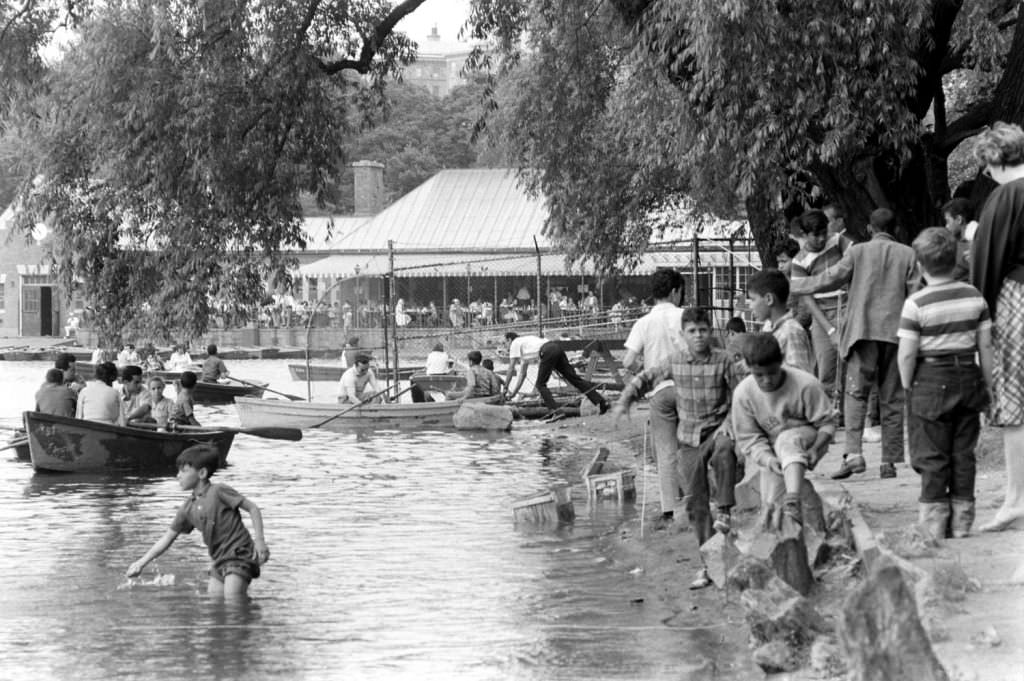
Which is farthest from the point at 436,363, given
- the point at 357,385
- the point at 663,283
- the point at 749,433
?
the point at 749,433

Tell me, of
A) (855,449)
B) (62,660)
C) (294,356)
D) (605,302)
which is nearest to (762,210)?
(855,449)

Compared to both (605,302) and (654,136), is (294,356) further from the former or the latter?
(654,136)

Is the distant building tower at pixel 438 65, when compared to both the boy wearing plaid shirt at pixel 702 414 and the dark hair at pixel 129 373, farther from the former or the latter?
the boy wearing plaid shirt at pixel 702 414

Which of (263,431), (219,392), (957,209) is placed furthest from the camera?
(219,392)

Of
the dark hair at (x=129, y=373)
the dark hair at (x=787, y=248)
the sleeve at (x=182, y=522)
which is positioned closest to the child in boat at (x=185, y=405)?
the dark hair at (x=129, y=373)

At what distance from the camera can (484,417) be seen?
92.5ft

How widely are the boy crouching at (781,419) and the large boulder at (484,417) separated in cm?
1868

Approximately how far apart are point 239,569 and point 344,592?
968 mm

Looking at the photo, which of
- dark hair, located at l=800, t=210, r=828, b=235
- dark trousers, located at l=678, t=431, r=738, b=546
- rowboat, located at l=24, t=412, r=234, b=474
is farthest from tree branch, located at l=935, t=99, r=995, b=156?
rowboat, located at l=24, t=412, r=234, b=474

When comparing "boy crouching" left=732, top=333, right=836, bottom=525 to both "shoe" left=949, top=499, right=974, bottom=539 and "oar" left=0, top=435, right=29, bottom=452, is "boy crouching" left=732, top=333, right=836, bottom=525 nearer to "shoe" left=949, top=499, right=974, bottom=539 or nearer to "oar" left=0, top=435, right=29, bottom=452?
"shoe" left=949, top=499, right=974, bottom=539

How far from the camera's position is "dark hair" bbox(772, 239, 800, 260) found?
766 inches

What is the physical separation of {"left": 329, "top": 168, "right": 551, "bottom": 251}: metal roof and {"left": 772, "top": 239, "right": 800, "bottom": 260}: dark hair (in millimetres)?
37111

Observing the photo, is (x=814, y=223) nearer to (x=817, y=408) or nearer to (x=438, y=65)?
(x=817, y=408)

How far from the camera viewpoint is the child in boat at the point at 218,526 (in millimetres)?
11633
